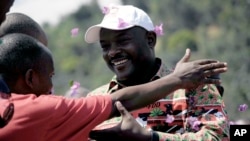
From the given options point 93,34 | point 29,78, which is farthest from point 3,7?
point 93,34

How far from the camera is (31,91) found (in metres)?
5.49

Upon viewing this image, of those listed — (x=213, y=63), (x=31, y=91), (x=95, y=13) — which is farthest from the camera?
(x=95, y=13)

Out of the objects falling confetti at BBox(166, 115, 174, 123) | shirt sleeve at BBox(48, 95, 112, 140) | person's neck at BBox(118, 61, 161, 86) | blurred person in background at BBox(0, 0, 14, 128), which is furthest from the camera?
person's neck at BBox(118, 61, 161, 86)

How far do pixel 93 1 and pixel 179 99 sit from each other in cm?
10170

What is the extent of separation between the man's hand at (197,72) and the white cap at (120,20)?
2.47ft

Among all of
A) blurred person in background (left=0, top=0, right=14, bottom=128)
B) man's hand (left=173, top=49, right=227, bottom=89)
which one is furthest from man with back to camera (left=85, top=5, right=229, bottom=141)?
blurred person in background (left=0, top=0, right=14, bottom=128)

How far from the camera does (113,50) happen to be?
6.50 meters

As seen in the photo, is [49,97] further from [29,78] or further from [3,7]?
[3,7]

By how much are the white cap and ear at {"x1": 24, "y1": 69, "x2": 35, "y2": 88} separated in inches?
43.4

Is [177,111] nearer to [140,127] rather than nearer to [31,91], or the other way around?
[140,127]

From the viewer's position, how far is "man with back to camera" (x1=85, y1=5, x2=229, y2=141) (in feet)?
19.6

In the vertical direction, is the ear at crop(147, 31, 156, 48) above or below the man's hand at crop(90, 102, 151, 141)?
above

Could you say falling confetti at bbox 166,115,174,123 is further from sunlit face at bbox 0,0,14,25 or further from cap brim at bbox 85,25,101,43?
sunlit face at bbox 0,0,14,25

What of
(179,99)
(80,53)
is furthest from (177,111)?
(80,53)
